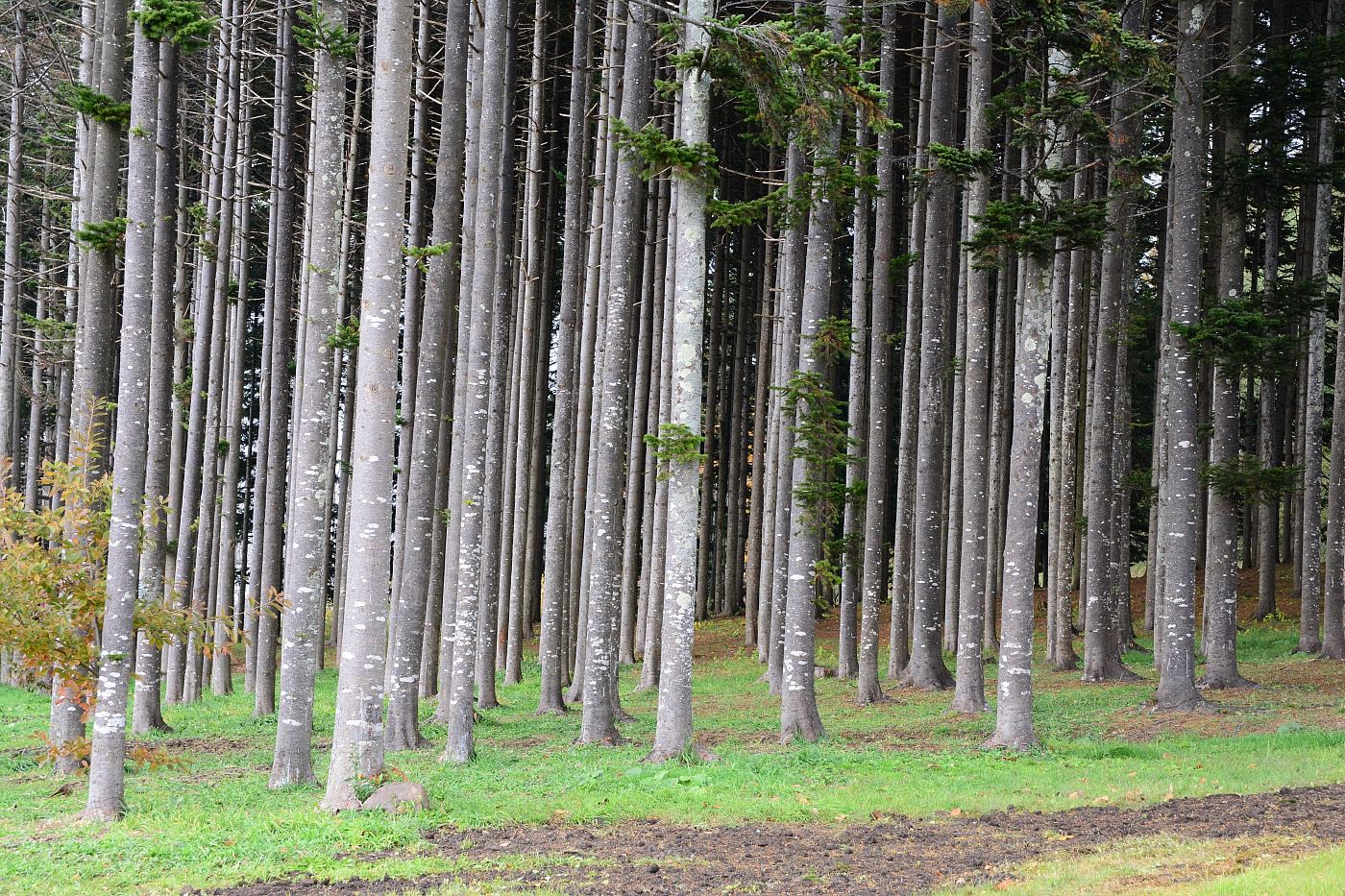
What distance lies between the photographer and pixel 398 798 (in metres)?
9.67

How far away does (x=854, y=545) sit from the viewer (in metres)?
18.3

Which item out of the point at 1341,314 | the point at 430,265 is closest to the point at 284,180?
the point at 430,265

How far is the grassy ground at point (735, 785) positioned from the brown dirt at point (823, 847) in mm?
292

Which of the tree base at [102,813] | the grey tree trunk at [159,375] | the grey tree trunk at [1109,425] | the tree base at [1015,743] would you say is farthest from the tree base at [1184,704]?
the grey tree trunk at [159,375]

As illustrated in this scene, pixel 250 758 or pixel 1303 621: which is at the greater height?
pixel 1303 621

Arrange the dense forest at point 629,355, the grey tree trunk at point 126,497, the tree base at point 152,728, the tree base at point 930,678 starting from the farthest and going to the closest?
1. the tree base at point 930,678
2. the tree base at point 152,728
3. the dense forest at point 629,355
4. the grey tree trunk at point 126,497

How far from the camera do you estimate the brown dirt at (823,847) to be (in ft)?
23.7

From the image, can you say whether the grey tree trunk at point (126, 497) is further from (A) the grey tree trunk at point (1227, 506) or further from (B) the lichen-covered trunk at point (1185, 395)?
(A) the grey tree trunk at point (1227, 506)

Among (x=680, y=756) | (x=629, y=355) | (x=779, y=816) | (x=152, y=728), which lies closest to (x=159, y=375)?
(x=152, y=728)

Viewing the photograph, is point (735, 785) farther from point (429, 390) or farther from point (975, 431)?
point (975, 431)

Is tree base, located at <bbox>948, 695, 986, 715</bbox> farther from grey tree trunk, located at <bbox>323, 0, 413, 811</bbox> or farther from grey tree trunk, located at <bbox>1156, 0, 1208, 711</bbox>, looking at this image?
grey tree trunk, located at <bbox>323, 0, 413, 811</bbox>

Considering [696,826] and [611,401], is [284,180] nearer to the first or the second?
[611,401]

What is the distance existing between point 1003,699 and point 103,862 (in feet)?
30.6

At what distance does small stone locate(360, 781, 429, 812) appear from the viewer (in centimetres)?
956
